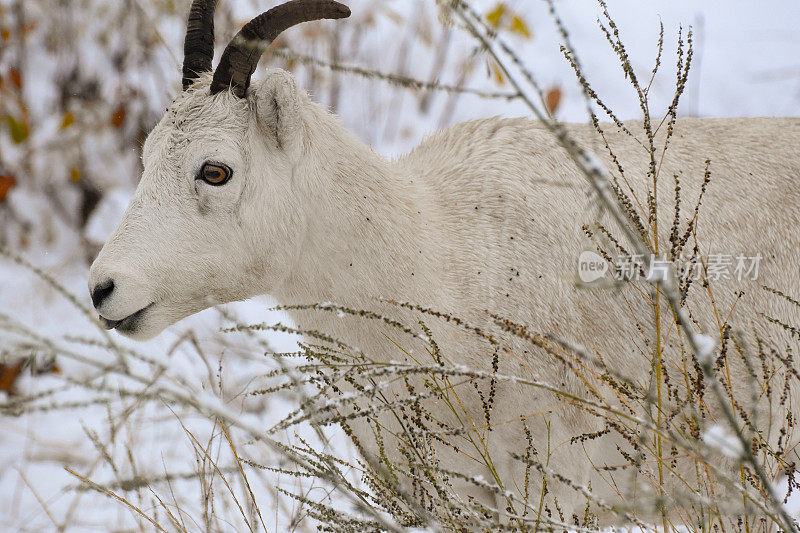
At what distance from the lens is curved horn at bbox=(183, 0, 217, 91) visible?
2766 mm

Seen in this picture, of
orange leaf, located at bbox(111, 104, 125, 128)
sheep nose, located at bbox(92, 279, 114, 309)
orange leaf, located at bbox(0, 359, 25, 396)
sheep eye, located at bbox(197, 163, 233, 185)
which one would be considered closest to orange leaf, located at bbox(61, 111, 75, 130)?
orange leaf, located at bbox(111, 104, 125, 128)

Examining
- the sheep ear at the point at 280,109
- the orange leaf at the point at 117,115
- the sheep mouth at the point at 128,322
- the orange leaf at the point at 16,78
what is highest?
the orange leaf at the point at 16,78

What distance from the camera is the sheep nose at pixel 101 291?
2332 millimetres

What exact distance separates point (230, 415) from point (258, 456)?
309 cm

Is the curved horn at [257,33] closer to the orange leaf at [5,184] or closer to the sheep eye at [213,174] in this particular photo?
the sheep eye at [213,174]

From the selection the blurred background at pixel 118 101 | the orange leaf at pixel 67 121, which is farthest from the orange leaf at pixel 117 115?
the orange leaf at pixel 67 121

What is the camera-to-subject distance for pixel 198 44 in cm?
283

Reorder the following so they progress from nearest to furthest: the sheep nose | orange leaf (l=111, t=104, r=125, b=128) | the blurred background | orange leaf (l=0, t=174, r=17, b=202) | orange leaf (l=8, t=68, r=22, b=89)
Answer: the sheep nose
the blurred background
orange leaf (l=0, t=174, r=17, b=202)
orange leaf (l=8, t=68, r=22, b=89)
orange leaf (l=111, t=104, r=125, b=128)

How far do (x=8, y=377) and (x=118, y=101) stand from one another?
A: 2451mm

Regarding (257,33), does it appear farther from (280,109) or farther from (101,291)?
(101,291)

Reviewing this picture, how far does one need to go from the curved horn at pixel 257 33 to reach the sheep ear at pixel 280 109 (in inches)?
3.0

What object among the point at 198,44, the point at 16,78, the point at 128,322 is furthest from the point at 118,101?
the point at 128,322

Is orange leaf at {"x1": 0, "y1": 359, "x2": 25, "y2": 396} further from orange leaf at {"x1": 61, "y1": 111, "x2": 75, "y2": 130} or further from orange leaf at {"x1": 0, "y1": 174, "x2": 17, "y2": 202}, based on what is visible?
orange leaf at {"x1": 61, "y1": 111, "x2": 75, "y2": 130}

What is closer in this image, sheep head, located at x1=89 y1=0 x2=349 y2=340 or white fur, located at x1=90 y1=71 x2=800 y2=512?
sheep head, located at x1=89 y1=0 x2=349 y2=340
